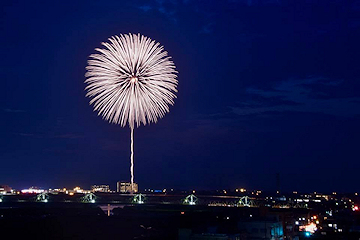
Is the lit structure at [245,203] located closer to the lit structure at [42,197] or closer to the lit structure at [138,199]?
A: the lit structure at [138,199]

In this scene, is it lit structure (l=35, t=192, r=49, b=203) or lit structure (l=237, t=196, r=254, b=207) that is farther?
lit structure (l=35, t=192, r=49, b=203)

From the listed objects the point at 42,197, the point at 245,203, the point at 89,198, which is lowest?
the point at 245,203

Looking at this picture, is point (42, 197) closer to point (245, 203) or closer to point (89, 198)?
point (89, 198)

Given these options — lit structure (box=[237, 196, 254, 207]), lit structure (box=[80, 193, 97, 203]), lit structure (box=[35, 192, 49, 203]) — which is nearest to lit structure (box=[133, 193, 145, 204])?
lit structure (box=[80, 193, 97, 203])

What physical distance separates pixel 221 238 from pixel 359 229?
21990mm

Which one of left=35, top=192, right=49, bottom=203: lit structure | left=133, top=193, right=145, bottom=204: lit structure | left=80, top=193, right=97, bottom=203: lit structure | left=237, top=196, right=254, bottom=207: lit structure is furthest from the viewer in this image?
left=35, top=192, right=49, bottom=203: lit structure

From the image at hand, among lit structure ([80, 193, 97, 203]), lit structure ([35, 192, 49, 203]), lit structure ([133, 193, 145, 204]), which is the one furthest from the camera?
lit structure ([35, 192, 49, 203])

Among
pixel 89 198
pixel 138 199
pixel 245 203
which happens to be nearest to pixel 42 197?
pixel 89 198

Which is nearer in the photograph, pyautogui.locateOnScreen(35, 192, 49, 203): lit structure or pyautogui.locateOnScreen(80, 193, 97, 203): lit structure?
pyautogui.locateOnScreen(80, 193, 97, 203): lit structure

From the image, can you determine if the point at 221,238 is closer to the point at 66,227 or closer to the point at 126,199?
the point at 66,227

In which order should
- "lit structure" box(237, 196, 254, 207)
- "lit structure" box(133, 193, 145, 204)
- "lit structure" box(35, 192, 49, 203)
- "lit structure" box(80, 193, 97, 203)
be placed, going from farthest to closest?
"lit structure" box(35, 192, 49, 203) → "lit structure" box(133, 193, 145, 204) → "lit structure" box(80, 193, 97, 203) → "lit structure" box(237, 196, 254, 207)

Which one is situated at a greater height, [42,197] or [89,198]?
[42,197]

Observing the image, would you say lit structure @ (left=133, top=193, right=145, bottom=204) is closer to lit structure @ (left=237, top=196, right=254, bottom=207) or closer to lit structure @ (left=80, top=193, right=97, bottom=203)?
lit structure @ (left=80, top=193, right=97, bottom=203)

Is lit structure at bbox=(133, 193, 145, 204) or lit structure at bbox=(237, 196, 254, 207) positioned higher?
lit structure at bbox=(133, 193, 145, 204)
